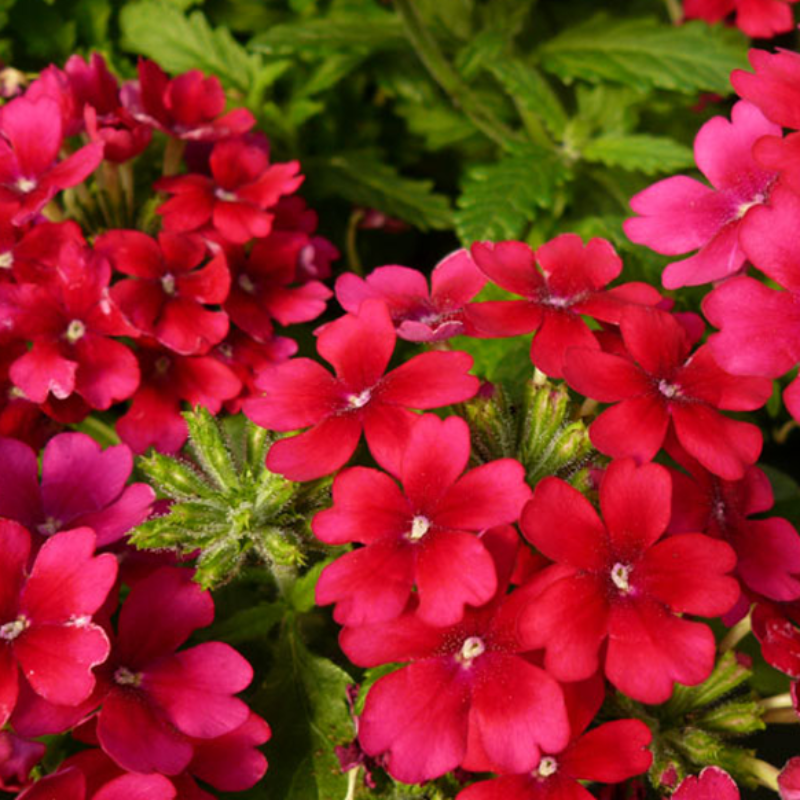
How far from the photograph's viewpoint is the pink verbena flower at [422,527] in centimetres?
78

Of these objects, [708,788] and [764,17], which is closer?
[708,788]

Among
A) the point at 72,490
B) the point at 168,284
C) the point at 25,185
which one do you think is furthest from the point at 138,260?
the point at 72,490

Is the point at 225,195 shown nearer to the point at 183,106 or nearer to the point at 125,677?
the point at 183,106

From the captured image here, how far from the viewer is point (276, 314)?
1.33m

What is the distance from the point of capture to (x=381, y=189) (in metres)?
1.72

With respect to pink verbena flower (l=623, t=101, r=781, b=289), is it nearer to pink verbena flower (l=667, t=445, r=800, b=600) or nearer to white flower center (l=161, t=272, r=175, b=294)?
pink verbena flower (l=667, t=445, r=800, b=600)

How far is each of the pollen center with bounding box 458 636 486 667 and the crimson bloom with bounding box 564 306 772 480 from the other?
0.19 meters

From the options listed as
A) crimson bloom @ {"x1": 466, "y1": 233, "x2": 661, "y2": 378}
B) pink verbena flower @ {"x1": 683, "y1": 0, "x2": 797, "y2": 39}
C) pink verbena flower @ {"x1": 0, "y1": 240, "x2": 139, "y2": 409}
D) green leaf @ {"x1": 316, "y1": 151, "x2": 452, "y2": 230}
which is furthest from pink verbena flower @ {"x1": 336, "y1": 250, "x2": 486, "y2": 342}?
pink verbena flower @ {"x1": 683, "y1": 0, "x2": 797, "y2": 39}

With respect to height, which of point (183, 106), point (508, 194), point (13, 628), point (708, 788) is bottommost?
point (708, 788)

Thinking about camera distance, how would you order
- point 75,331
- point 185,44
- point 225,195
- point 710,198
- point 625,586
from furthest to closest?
1. point 185,44
2. point 225,195
3. point 75,331
4. point 710,198
5. point 625,586

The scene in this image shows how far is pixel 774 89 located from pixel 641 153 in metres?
0.70

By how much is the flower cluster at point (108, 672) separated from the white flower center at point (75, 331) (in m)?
0.18

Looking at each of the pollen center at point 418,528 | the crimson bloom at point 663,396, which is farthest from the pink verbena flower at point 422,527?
the crimson bloom at point 663,396

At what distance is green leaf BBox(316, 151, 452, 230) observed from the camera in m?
1.68
